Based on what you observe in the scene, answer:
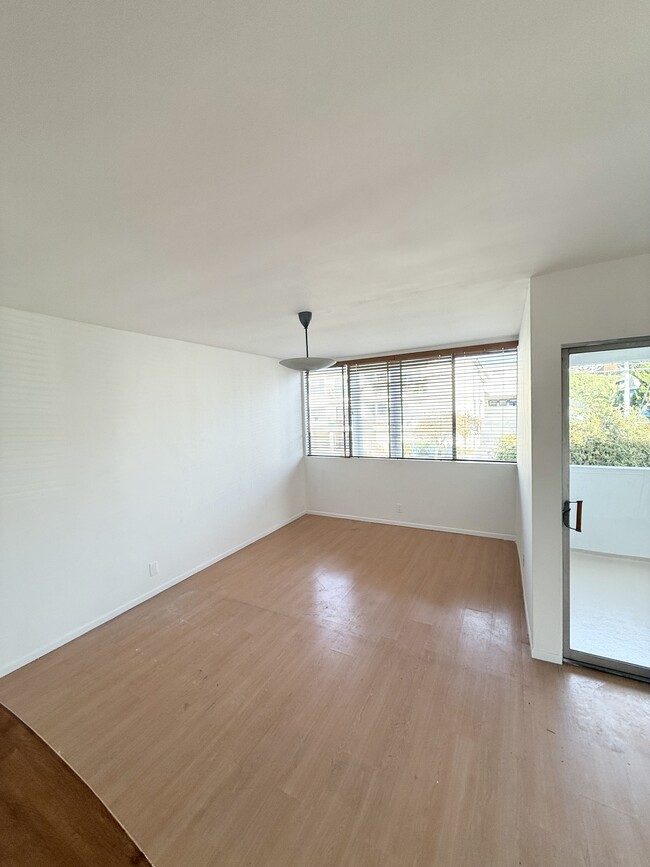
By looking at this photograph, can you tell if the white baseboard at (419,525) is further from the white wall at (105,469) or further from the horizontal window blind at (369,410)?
the white wall at (105,469)

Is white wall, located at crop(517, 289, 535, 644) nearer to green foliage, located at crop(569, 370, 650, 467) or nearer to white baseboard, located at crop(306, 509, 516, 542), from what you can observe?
green foliage, located at crop(569, 370, 650, 467)

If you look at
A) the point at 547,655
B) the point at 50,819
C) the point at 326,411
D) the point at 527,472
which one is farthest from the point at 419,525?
the point at 50,819

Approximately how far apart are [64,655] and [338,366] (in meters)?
4.56

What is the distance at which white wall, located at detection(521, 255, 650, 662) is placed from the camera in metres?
2.03

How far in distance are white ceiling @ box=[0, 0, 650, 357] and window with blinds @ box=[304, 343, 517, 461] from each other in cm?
248

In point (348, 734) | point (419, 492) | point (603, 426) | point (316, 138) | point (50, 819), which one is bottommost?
point (348, 734)

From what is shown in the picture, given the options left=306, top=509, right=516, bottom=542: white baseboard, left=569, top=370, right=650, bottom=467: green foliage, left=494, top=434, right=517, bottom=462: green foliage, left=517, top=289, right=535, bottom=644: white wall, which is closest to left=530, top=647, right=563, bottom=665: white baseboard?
left=517, top=289, right=535, bottom=644: white wall

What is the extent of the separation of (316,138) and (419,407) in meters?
4.15

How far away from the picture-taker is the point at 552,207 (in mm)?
1457

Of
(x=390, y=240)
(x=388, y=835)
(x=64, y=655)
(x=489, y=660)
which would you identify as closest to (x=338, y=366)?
(x=390, y=240)

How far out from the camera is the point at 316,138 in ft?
3.36

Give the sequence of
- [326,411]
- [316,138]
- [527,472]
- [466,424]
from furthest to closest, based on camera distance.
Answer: [326,411] < [466,424] < [527,472] < [316,138]

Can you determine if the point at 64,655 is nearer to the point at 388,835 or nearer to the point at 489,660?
the point at 388,835

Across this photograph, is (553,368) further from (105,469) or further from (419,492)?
(105,469)
